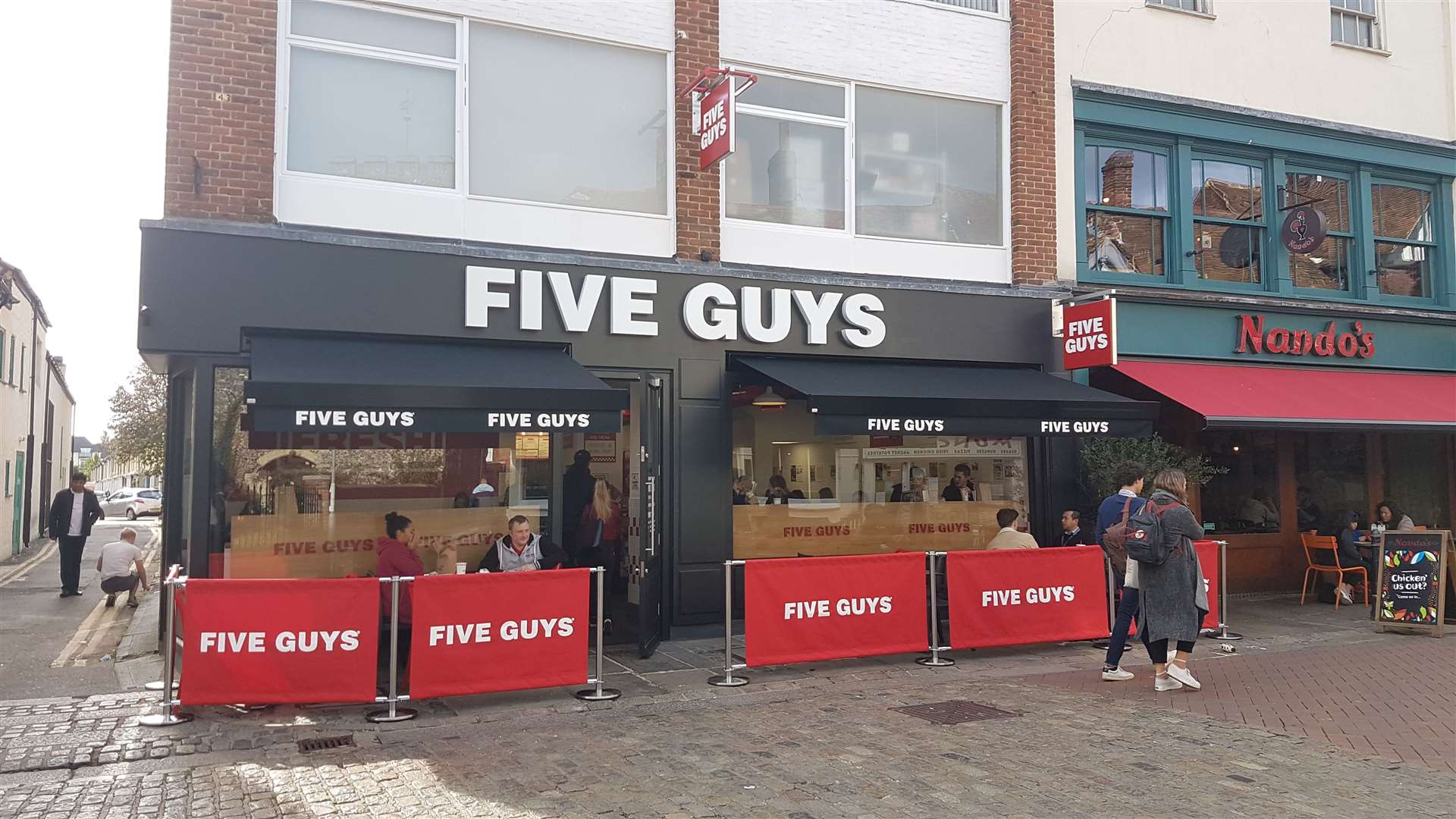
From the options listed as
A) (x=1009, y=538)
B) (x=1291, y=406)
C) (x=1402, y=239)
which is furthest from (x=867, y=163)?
(x=1402, y=239)

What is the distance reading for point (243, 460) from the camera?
28.5 ft

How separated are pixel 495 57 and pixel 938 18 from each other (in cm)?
523

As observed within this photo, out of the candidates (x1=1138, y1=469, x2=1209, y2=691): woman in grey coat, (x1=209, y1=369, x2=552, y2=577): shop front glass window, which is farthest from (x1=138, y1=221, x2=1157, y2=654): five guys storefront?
(x1=1138, y1=469, x2=1209, y2=691): woman in grey coat

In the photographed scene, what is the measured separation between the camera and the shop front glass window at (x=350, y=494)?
8.62 m

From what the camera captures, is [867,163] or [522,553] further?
[867,163]

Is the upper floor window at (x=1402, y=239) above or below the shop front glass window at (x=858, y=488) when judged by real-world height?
above

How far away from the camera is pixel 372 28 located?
368 inches

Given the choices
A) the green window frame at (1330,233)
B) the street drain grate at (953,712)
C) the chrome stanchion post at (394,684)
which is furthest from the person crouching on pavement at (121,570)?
the green window frame at (1330,233)

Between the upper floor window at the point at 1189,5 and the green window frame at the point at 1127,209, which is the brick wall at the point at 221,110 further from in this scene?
the upper floor window at the point at 1189,5

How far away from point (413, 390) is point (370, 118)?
2.93m

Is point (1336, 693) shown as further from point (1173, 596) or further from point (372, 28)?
point (372, 28)

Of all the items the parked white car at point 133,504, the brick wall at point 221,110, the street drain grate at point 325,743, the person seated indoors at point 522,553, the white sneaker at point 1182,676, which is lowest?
the street drain grate at point 325,743

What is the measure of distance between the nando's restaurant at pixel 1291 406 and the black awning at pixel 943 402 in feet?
3.25

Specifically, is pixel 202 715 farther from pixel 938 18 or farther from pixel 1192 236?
pixel 1192 236
